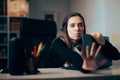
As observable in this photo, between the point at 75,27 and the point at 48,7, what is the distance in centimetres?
368

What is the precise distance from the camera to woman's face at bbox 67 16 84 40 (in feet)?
5.12

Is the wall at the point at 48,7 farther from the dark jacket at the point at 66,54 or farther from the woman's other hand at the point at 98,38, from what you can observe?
the woman's other hand at the point at 98,38

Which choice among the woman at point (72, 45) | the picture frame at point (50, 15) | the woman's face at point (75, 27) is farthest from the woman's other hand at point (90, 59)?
the picture frame at point (50, 15)

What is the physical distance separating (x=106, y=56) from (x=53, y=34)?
960 millimetres

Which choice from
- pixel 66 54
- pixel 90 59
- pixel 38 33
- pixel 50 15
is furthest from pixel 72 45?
pixel 50 15

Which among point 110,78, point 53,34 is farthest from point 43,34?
point 110,78

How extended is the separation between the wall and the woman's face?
3.54m

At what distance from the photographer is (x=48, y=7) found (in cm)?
518

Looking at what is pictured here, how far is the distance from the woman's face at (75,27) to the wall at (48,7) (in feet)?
11.6

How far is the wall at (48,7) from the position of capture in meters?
5.09

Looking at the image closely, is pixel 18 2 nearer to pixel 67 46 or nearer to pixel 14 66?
pixel 67 46

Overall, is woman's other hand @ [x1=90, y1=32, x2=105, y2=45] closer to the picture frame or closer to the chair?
the chair

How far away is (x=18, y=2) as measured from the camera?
4.57m

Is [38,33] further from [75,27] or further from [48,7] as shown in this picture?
[48,7]
